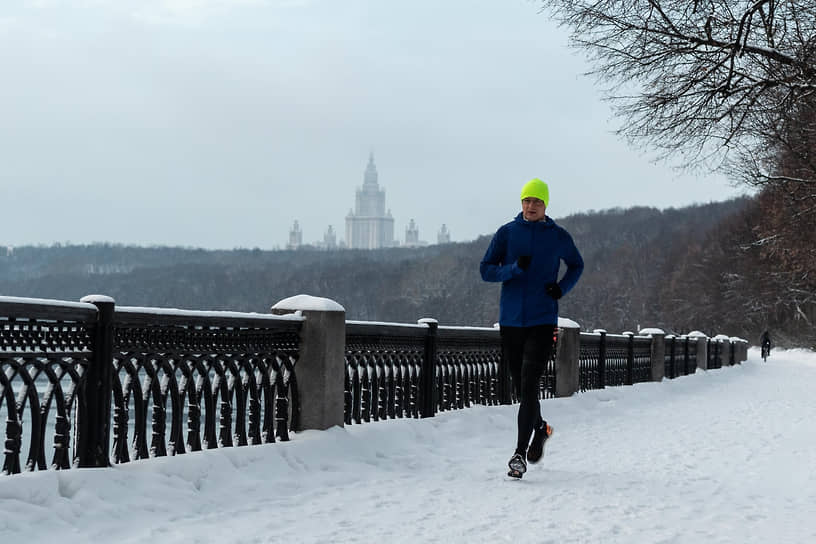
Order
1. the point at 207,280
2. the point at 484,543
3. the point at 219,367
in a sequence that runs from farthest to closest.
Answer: the point at 207,280 → the point at 219,367 → the point at 484,543

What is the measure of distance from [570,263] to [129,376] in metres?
3.29

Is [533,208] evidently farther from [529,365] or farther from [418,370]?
[418,370]

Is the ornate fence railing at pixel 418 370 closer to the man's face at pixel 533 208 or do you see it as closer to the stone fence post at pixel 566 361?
the man's face at pixel 533 208

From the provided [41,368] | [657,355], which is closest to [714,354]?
[657,355]

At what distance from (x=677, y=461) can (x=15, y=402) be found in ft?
17.9

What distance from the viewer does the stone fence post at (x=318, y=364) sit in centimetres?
787

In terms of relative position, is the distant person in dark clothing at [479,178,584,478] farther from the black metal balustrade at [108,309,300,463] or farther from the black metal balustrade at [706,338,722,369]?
the black metal balustrade at [706,338,722,369]

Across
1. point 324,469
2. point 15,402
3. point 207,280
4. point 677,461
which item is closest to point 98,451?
point 15,402

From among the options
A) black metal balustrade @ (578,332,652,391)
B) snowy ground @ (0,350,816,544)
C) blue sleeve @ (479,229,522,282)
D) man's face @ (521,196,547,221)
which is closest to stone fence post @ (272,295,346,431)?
snowy ground @ (0,350,816,544)

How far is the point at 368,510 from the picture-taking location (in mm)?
→ 5770

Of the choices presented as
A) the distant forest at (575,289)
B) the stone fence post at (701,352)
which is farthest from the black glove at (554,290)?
the distant forest at (575,289)

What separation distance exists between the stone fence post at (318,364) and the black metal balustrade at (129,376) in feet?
0.28

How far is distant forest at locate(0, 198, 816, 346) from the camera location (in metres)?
91.4

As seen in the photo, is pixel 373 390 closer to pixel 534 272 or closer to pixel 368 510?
pixel 534 272
